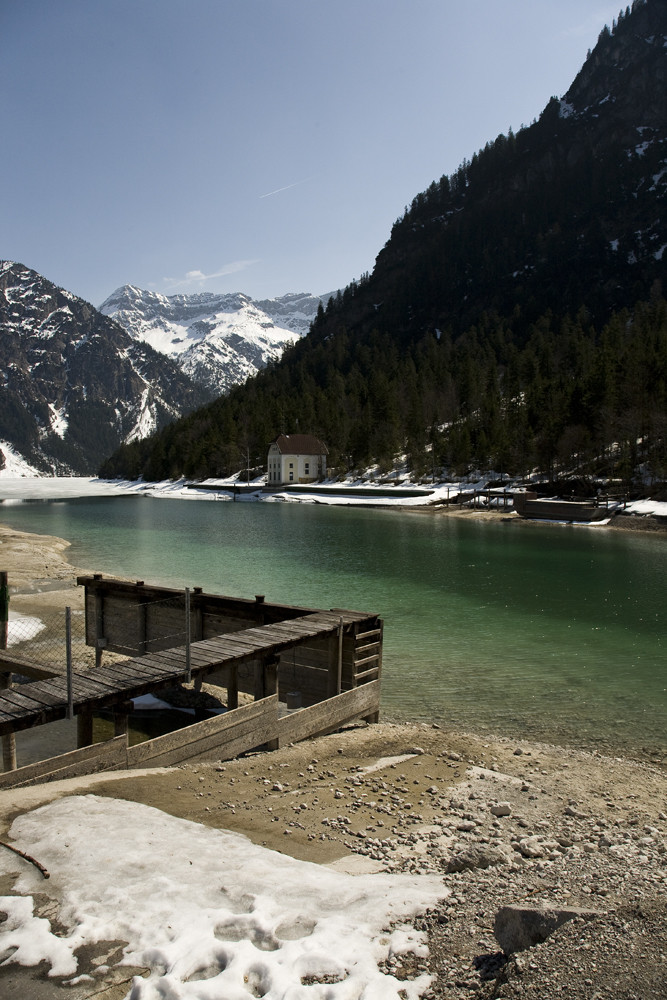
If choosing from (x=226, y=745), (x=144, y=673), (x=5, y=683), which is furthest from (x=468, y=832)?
(x=5, y=683)

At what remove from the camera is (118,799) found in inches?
362

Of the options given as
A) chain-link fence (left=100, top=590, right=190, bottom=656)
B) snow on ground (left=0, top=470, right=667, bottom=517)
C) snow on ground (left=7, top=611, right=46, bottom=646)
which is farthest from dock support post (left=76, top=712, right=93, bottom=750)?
snow on ground (left=0, top=470, right=667, bottom=517)

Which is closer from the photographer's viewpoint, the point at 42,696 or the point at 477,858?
the point at 477,858

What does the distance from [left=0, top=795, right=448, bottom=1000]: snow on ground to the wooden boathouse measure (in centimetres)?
240

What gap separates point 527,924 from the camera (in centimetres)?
560

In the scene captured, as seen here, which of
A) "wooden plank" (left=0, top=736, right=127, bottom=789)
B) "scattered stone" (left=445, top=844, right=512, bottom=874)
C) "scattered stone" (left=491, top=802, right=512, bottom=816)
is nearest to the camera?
"scattered stone" (left=445, top=844, right=512, bottom=874)

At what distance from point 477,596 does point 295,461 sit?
112 meters

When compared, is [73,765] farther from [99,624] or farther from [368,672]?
[99,624]

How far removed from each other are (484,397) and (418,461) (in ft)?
83.0

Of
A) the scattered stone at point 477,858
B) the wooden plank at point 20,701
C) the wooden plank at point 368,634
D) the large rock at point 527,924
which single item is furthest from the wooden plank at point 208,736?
the large rock at point 527,924

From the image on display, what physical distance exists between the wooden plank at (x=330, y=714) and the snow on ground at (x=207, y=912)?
4892 mm

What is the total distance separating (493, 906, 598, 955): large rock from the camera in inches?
217

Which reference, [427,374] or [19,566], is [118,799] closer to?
[19,566]

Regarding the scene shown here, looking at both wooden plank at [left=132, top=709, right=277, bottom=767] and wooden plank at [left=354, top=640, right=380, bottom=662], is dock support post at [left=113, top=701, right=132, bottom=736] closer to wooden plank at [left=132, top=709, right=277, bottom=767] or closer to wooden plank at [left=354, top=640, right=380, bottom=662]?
wooden plank at [left=132, top=709, right=277, bottom=767]
